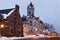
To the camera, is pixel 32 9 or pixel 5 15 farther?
pixel 32 9

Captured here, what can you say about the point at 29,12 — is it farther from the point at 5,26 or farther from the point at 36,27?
the point at 5,26

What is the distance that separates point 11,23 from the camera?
70875 mm

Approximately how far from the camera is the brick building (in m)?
66.7

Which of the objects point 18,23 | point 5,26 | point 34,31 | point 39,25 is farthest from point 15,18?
point 39,25

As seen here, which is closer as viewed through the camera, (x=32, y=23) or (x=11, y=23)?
(x=11, y=23)

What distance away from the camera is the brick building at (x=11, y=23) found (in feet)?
219

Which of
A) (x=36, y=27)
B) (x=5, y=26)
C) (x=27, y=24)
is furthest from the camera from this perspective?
A: (x=36, y=27)

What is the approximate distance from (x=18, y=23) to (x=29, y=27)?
2070cm

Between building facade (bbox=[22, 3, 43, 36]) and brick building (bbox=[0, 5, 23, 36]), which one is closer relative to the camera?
brick building (bbox=[0, 5, 23, 36])

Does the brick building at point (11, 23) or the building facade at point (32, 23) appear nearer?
the brick building at point (11, 23)

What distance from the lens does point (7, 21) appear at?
225ft

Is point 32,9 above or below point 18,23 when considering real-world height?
above

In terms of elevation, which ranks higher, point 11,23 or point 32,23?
point 32,23

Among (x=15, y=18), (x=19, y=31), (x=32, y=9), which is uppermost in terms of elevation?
(x=32, y=9)
